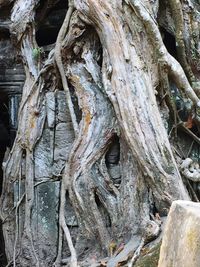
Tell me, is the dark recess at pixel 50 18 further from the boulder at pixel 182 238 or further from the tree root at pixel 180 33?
the boulder at pixel 182 238

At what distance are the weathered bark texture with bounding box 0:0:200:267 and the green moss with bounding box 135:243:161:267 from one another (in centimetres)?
5

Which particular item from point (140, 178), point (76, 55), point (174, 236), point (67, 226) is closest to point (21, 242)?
point (67, 226)

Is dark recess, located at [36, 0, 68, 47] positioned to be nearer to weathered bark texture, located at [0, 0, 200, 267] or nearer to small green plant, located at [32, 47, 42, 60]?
weathered bark texture, located at [0, 0, 200, 267]

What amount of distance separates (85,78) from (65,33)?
37 cm

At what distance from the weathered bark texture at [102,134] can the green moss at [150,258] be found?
5 centimetres

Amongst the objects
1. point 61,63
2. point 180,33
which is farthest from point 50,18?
point 180,33

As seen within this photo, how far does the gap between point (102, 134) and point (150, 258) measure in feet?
2.94

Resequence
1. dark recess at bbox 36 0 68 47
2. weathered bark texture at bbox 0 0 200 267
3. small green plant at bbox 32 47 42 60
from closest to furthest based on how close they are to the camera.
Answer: weathered bark texture at bbox 0 0 200 267, small green plant at bbox 32 47 42 60, dark recess at bbox 36 0 68 47

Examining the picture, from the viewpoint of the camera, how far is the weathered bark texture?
2719mm

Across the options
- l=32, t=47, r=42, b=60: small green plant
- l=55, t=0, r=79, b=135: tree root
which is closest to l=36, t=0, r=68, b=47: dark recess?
l=32, t=47, r=42, b=60: small green plant

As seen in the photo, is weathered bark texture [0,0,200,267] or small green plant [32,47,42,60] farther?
small green plant [32,47,42,60]

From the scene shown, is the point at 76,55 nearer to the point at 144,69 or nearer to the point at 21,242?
the point at 144,69

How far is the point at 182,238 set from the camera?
1191mm

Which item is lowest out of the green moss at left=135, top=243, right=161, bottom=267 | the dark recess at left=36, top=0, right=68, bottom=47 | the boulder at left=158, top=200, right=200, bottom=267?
the green moss at left=135, top=243, right=161, bottom=267
